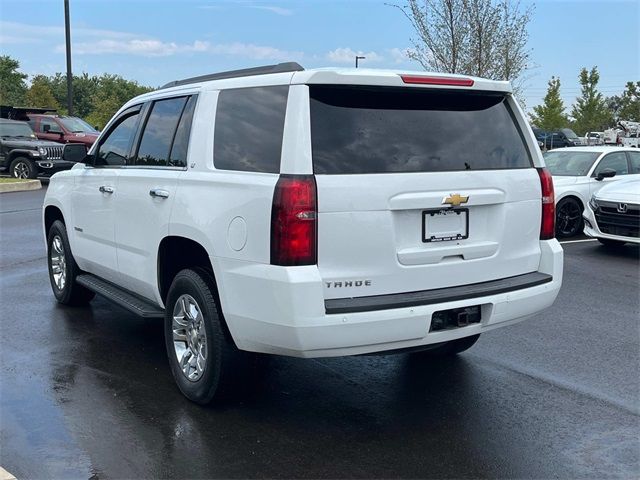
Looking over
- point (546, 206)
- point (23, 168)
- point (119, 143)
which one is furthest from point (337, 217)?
point (23, 168)

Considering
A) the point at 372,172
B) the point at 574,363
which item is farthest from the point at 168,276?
the point at 574,363

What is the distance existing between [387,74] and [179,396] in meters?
2.46

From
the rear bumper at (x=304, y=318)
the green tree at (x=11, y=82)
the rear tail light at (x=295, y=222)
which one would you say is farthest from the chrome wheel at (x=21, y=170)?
the green tree at (x=11, y=82)

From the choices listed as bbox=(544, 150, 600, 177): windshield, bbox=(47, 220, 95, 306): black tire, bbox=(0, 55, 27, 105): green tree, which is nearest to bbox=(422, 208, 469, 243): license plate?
bbox=(47, 220, 95, 306): black tire

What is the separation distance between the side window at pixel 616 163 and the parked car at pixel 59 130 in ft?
52.7

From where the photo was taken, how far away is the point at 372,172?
3.88 metres

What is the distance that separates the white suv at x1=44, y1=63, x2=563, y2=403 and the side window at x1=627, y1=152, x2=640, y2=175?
9.43 metres

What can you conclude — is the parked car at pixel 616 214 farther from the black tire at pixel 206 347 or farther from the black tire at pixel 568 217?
the black tire at pixel 206 347

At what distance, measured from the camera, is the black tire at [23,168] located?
20.8m

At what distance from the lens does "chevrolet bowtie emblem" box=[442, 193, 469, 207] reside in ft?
13.2

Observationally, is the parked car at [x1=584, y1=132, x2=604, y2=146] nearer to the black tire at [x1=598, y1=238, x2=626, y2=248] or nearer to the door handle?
the black tire at [x1=598, y1=238, x2=626, y2=248]

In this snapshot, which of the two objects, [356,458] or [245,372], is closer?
[356,458]

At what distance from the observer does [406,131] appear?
13.4 ft

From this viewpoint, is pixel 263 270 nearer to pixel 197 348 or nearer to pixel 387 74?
pixel 197 348
